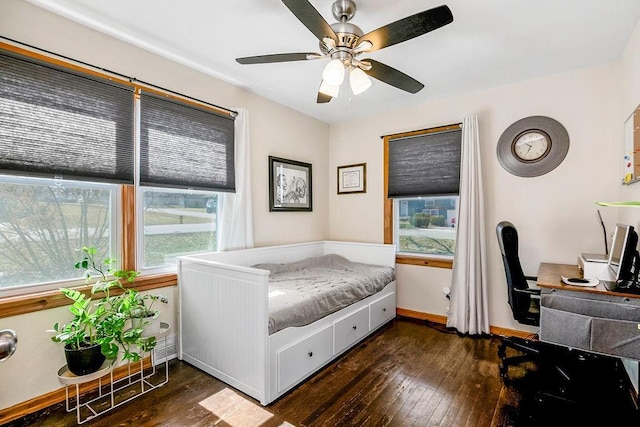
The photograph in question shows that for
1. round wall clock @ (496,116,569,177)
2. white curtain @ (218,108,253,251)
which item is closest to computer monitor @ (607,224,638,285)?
round wall clock @ (496,116,569,177)

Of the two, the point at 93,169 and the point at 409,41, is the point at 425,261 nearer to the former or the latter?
the point at 409,41

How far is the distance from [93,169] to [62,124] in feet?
1.06

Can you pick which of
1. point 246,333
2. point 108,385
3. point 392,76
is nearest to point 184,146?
point 246,333

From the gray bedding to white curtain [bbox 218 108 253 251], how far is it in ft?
1.35

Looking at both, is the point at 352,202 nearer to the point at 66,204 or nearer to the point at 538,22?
the point at 538,22

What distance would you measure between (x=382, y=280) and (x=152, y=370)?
222cm

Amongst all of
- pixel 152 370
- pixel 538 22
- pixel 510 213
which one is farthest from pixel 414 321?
pixel 538 22

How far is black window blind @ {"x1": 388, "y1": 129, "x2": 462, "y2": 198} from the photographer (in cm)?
336

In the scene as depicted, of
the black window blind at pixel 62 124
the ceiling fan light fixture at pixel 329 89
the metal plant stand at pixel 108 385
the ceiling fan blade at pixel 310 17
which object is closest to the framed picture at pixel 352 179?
the ceiling fan light fixture at pixel 329 89

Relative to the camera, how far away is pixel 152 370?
2.46 m

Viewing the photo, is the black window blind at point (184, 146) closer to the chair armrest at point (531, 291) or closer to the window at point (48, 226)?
the window at point (48, 226)

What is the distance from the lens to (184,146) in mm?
2705

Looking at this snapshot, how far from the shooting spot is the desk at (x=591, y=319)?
65.1 inches

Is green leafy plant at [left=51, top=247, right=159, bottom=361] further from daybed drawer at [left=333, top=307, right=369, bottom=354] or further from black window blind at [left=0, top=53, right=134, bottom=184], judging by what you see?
daybed drawer at [left=333, top=307, right=369, bottom=354]
